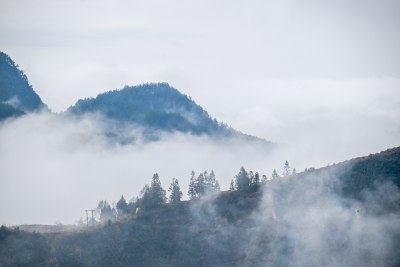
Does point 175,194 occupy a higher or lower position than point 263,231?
higher

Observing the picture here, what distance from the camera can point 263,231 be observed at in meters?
119

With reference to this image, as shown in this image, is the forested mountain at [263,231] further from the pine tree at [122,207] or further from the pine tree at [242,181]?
the pine tree at [122,207]

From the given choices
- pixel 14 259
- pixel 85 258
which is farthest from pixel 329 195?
pixel 14 259

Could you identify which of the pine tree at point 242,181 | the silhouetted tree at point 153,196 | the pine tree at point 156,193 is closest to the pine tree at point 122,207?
the silhouetted tree at point 153,196

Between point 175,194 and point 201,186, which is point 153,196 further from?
point 201,186

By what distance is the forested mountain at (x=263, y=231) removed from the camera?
10588cm

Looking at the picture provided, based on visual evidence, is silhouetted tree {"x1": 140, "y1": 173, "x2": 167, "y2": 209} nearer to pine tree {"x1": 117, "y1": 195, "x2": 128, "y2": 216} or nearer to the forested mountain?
the forested mountain

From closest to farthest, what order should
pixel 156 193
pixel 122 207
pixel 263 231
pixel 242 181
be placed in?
pixel 263 231 → pixel 156 193 → pixel 242 181 → pixel 122 207

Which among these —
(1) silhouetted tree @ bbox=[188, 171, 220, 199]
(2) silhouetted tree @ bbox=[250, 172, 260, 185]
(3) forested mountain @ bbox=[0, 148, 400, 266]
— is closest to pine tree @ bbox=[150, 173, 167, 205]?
(3) forested mountain @ bbox=[0, 148, 400, 266]

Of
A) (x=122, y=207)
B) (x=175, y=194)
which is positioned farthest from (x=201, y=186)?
(x=122, y=207)

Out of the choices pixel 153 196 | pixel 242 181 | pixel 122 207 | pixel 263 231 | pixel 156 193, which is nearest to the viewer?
pixel 263 231

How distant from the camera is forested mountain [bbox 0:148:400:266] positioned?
106 m

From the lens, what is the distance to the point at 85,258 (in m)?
112

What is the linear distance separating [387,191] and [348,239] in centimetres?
1905
